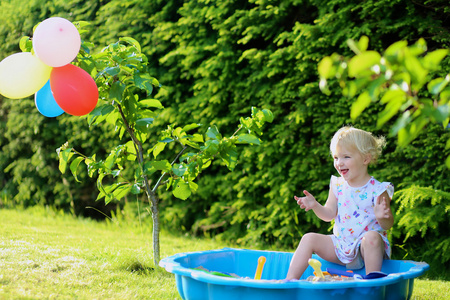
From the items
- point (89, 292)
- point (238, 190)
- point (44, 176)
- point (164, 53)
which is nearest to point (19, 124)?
point (44, 176)

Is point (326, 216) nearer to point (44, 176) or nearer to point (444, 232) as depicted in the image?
point (444, 232)

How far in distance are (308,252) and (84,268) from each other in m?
1.34

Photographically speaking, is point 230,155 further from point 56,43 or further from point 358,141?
point 56,43

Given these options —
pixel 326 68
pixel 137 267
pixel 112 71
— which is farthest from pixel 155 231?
pixel 326 68

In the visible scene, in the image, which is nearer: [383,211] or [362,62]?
[362,62]

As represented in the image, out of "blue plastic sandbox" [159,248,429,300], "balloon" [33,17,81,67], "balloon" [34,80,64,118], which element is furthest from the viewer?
Result: "balloon" [34,80,64,118]

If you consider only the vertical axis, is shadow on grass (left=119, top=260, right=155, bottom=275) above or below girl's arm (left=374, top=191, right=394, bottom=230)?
below

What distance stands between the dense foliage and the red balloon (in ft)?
5.56

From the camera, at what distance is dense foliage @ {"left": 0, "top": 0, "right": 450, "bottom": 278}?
368cm

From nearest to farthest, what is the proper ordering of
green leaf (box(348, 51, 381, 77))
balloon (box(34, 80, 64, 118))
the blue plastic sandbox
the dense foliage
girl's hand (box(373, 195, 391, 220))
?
green leaf (box(348, 51, 381, 77)) → the blue plastic sandbox → girl's hand (box(373, 195, 391, 220)) → balloon (box(34, 80, 64, 118)) → the dense foliage

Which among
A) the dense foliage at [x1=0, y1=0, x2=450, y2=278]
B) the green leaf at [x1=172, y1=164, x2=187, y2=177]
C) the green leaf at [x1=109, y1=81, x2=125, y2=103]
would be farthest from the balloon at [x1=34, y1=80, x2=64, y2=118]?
the dense foliage at [x1=0, y1=0, x2=450, y2=278]

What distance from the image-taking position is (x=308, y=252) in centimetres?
274

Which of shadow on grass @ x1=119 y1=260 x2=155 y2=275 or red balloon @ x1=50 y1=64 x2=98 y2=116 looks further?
shadow on grass @ x1=119 y1=260 x2=155 y2=275

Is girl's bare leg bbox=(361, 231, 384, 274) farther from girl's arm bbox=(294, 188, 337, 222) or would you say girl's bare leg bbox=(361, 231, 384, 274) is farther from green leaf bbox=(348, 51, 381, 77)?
green leaf bbox=(348, 51, 381, 77)
